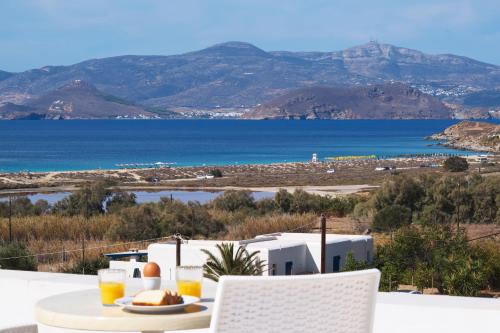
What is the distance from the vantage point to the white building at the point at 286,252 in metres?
17.2

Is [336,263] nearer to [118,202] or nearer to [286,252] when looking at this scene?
[286,252]

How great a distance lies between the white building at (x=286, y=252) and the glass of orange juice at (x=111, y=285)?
13601 millimetres

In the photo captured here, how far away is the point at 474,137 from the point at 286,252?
327ft

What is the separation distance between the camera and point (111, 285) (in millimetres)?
3205

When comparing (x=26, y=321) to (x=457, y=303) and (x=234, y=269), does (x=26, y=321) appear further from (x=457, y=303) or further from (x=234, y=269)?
(x=234, y=269)

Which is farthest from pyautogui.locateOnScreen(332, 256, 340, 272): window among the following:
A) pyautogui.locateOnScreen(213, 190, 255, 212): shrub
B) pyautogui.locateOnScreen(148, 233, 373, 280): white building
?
pyautogui.locateOnScreen(213, 190, 255, 212): shrub

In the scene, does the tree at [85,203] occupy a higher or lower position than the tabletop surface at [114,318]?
lower

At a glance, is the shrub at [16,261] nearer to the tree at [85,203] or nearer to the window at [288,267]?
the window at [288,267]

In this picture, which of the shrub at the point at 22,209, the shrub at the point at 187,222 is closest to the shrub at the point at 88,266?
the shrub at the point at 187,222

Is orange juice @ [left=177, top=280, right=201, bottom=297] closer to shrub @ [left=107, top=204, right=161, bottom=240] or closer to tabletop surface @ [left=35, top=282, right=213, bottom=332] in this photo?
tabletop surface @ [left=35, top=282, right=213, bottom=332]

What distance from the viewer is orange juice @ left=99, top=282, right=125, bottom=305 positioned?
3.19 metres

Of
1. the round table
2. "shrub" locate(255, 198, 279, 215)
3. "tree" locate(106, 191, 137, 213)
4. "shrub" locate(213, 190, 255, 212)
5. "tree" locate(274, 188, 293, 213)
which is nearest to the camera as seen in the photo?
the round table

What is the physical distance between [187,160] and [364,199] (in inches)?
2134

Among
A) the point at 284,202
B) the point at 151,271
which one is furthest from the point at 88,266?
the point at 284,202
